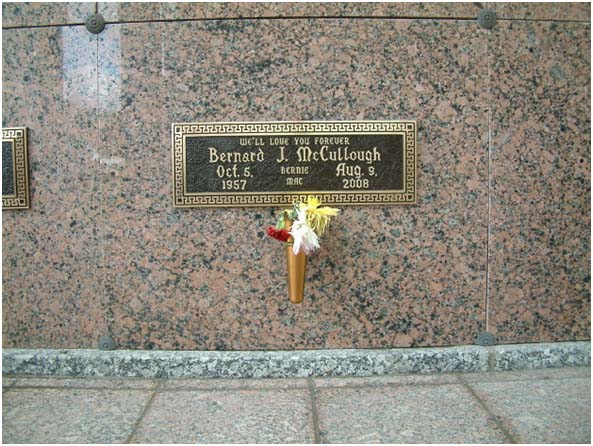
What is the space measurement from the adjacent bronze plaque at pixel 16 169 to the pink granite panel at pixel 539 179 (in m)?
3.37

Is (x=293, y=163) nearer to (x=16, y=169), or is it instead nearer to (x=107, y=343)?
(x=107, y=343)

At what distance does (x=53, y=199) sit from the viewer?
9.70 ft

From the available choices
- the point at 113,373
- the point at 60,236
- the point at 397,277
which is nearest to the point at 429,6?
the point at 397,277

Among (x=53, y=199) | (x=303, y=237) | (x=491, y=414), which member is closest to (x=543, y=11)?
(x=303, y=237)

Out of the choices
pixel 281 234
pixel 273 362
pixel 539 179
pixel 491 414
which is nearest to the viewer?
pixel 491 414

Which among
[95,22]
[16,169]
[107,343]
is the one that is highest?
[95,22]

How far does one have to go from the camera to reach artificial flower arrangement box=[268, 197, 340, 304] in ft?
8.41

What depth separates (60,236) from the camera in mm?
2959

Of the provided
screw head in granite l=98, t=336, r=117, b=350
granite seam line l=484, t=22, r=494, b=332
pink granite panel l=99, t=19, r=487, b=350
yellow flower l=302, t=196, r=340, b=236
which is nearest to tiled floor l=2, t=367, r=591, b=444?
screw head in granite l=98, t=336, r=117, b=350

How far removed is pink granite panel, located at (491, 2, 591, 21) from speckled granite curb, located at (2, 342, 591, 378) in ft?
7.78

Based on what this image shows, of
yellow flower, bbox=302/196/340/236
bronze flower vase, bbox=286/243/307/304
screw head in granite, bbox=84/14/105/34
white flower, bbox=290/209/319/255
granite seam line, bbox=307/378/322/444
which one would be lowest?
granite seam line, bbox=307/378/322/444

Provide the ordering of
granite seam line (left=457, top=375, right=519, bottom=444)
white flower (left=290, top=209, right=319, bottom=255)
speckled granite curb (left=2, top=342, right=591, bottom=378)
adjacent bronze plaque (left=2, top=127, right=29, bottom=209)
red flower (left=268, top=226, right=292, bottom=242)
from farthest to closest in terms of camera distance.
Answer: adjacent bronze plaque (left=2, top=127, right=29, bottom=209) → speckled granite curb (left=2, top=342, right=591, bottom=378) → red flower (left=268, top=226, right=292, bottom=242) → white flower (left=290, top=209, right=319, bottom=255) → granite seam line (left=457, top=375, right=519, bottom=444)

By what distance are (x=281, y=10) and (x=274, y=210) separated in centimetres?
140

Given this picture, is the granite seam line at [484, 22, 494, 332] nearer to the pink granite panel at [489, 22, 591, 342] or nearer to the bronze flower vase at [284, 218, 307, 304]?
the pink granite panel at [489, 22, 591, 342]
